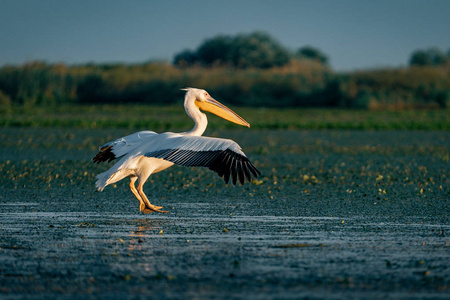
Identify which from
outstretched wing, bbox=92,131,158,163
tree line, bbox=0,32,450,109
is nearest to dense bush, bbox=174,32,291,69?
tree line, bbox=0,32,450,109

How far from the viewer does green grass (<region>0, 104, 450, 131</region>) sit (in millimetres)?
24641

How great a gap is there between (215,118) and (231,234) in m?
23.0

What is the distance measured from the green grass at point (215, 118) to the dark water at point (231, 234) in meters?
10.7

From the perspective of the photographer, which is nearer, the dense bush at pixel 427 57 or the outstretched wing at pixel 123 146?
the outstretched wing at pixel 123 146

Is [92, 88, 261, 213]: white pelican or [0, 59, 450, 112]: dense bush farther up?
[0, 59, 450, 112]: dense bush

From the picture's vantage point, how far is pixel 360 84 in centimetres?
3528

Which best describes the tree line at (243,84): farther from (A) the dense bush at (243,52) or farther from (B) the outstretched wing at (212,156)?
(B) the outstretched wing at (212,156)

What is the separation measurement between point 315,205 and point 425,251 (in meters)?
2.95

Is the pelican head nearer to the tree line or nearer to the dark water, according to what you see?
the dark water

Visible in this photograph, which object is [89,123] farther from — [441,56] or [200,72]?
[441,56]

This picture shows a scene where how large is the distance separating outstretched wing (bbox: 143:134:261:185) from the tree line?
79.0 feet

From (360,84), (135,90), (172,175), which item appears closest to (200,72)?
(135,90)

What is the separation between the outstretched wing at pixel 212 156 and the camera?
7949mm

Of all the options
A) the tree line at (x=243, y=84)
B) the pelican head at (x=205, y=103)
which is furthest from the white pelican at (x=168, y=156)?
the tree line at (x=243, y=84)
